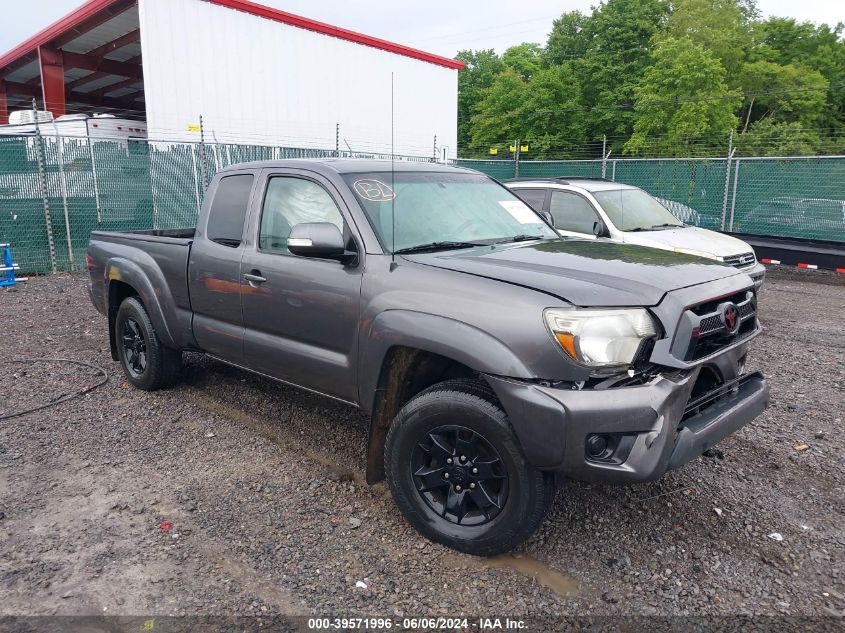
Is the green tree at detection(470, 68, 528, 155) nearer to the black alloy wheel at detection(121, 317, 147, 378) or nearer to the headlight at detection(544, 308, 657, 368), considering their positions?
the black alloy wheel at detection(121, 317, 147, 378)

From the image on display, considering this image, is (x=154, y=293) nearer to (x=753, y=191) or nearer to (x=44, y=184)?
(x=44, y=184)

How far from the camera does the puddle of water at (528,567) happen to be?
2.93 meters

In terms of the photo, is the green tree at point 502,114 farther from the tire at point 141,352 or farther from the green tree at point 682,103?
the tire at point 141,352

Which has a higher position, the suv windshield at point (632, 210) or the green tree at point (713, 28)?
the green tree at point (713, 28)

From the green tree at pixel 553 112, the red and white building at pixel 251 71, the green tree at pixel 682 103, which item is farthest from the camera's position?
the green tree at pixel 553 112

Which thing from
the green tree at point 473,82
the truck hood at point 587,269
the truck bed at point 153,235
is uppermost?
the green tree at point 473,82

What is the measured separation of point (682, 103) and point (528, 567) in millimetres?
37566

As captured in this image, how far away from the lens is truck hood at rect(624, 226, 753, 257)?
313 inches

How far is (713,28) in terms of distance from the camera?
45.3 metres

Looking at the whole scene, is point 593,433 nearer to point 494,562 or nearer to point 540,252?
point 494,562

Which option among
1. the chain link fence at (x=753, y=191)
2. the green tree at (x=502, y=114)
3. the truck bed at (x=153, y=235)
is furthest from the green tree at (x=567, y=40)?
the truck bed at (x=153, y=235)

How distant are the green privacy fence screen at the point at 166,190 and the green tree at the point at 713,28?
112 ft

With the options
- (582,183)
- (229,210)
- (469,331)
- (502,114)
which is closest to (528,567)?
(469,331)

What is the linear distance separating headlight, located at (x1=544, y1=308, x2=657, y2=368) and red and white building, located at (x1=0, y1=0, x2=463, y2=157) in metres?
15.7
